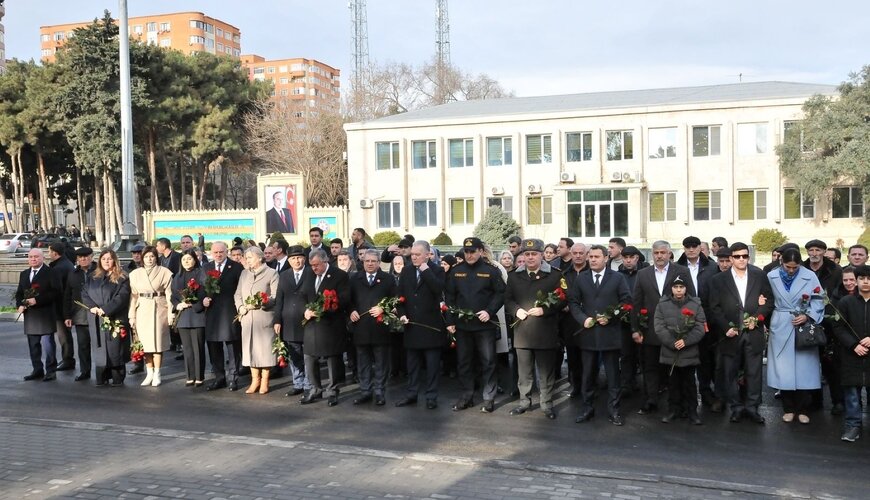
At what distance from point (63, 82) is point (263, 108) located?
533 inches

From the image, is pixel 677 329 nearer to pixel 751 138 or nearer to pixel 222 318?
pixel 222 318

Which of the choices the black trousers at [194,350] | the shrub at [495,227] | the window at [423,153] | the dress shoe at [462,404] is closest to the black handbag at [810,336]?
the dress shoe at [462,404]

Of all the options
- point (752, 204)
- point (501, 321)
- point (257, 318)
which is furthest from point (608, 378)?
point (752, 204)

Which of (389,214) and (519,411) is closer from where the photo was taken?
(519,411)

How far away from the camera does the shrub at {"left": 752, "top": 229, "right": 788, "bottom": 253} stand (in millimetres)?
37375

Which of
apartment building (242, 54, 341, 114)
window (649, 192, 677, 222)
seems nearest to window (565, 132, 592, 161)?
window (649, 192, 677, 222)

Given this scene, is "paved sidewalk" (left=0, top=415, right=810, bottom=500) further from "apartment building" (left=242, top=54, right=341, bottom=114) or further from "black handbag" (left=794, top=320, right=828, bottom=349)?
"apartment building" (left=242, top=54, right=341, bottom=114)

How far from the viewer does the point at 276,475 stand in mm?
7367

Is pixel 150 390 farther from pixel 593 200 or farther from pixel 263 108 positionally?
pixel 263 108

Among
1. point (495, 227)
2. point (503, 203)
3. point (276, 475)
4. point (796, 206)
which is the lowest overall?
point (276, 475)

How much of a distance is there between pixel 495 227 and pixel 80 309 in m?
30.0

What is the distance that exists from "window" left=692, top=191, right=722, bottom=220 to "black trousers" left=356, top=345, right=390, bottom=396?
3405 cm

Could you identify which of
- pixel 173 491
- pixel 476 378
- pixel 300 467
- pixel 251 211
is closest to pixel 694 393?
pixel 476 378

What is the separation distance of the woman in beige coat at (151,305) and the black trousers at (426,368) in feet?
12.2
